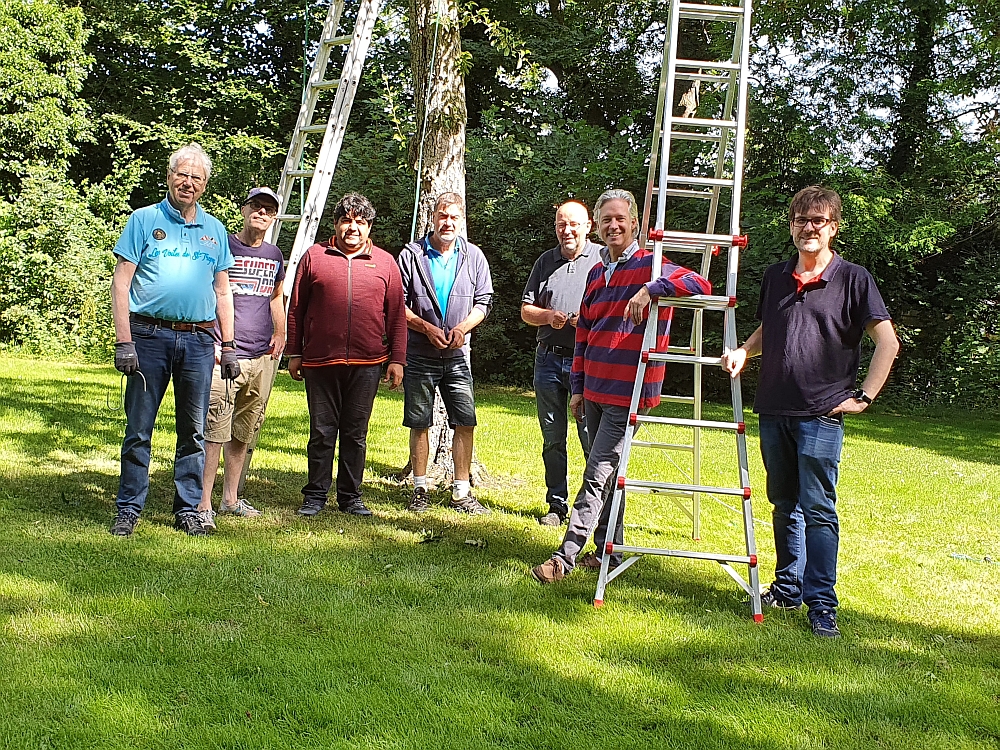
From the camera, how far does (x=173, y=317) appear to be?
4918 millimetres

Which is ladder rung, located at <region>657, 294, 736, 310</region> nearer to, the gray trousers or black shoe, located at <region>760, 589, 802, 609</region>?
the gray trousers

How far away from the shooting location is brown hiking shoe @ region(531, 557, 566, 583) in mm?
4605

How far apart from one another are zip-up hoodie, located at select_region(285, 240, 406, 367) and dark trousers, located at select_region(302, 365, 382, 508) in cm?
10

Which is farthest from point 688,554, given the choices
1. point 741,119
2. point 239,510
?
point 239,510

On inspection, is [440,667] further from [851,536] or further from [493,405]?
[493,405]

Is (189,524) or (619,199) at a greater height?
(619,199)

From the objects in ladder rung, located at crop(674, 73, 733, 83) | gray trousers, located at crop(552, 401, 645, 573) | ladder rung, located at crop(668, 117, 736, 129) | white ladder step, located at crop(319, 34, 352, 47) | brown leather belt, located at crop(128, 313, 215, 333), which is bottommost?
gray trousers, located at crop(552, 401, 645, 573)

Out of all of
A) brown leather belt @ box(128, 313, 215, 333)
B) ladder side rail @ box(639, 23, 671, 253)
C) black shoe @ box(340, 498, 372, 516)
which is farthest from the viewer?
black shoe @ box(340, 498, 372, 516)

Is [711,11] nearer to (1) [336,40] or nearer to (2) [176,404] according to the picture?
(1) [336,40]

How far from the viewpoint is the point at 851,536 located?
6176mm

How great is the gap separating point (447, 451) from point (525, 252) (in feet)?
31.4

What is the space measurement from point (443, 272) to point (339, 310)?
2.70 ft

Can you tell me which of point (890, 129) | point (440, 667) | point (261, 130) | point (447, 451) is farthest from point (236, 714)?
point (261, 130)

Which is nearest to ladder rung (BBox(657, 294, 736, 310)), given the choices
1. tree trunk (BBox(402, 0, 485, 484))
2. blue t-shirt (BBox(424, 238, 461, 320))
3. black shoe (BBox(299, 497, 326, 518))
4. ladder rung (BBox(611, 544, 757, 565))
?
ladder rung (BBox(611, 544, 757, 565))
